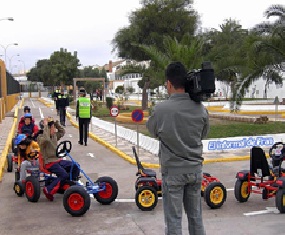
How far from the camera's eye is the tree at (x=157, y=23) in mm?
29969

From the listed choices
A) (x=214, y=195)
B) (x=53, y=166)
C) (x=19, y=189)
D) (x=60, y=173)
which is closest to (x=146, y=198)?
(x=214, y=195)

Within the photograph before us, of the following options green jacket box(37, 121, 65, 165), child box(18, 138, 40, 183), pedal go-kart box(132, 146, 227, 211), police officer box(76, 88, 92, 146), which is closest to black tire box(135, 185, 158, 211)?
pedal go-kart box(132, 146, 227, 211)

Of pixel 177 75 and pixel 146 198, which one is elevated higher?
pixel 177 75

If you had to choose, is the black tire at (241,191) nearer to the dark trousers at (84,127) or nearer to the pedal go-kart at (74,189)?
the pedal go-kart at (74,189)

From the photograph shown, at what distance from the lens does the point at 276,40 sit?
15844mm

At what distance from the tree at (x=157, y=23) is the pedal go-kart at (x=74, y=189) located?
74.7 feet

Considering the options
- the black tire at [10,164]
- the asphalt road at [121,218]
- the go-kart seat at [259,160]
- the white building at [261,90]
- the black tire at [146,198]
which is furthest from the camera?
the white building at [261,90]

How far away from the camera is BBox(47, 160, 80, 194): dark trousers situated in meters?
7.29

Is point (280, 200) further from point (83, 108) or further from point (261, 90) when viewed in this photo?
point (261, 90)

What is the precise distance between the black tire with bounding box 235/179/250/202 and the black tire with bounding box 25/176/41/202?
322cm

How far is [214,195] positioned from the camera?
6.98 meters

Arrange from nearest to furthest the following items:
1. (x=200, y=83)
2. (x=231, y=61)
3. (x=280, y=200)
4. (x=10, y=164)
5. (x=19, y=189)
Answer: (x=200, y=83) < (x=280, y=200) < (x=19, y=189) < (x=10, y=164) < (x=231, y=61)

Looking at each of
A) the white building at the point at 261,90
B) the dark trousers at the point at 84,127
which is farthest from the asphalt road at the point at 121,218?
the white building at the point at 261,90

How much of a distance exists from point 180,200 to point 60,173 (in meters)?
3.77
